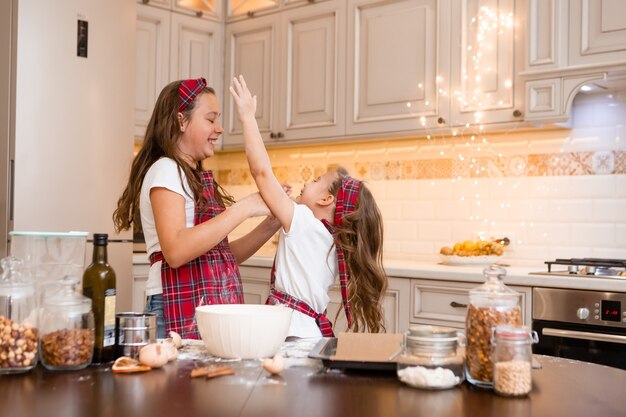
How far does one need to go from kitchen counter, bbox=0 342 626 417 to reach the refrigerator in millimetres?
1935

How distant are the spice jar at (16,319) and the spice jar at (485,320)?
73cm

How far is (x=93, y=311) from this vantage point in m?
1.33

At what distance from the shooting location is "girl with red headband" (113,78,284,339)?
1804 mm

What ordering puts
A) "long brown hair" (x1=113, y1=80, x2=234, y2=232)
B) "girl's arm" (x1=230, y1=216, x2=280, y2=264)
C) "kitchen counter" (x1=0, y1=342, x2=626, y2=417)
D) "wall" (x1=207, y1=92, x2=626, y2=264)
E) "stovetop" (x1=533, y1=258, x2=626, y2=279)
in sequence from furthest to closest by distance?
"wall" (x1=207, y1=92, x2=626, y2=264) < "stovetop" (x1=533, y1=258, x2=626, y2=279) < "girl's arm" (x1=230, y1=216, x2=280, y2=264) < "long brown hair" (x1=113, y1=80, x2=234, y2=232) < "kitchen counter" (x1=0, y1=342, x2=626, y2=417)

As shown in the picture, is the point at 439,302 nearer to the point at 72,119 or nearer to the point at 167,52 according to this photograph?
the point at 72,119

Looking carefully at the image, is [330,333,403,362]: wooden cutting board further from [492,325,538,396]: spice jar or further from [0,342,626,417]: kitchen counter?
[492,325,538,396]: spice jar

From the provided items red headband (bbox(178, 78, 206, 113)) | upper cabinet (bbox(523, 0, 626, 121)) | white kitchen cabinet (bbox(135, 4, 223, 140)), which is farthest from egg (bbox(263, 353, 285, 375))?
white kitchen cabinet (bbox(135, 4, 223, 140))

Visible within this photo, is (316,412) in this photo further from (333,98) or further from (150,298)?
(333,98)

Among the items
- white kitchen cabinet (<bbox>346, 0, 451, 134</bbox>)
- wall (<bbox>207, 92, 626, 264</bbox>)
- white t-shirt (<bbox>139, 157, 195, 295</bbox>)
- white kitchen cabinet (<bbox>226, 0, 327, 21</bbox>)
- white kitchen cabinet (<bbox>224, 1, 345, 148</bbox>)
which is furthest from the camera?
white kitchen cabinet (<bbox>226, 0, 327, 21</bbox>)

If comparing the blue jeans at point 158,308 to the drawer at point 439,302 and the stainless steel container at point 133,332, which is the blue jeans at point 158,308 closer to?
the stainless steel container at point 133,332

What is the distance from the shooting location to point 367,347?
4.55 feet

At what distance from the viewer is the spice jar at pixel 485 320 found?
3.88 ft

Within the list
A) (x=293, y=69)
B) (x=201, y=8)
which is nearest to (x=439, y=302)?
(x=293, y=69)

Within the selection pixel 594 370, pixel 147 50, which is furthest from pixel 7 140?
pixel 594 370
